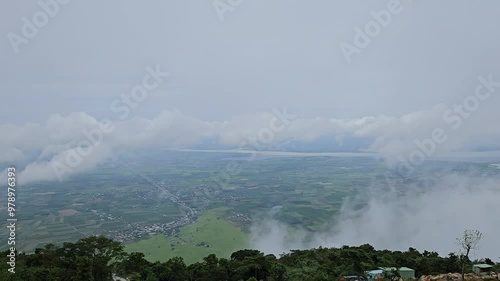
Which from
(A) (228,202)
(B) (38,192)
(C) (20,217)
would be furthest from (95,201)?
(A) (228,202)

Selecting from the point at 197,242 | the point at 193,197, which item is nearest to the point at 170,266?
the point at 197,242

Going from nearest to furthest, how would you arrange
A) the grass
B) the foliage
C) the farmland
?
the foliage
the grass
the farmland

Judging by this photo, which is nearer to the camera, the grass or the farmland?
the grass

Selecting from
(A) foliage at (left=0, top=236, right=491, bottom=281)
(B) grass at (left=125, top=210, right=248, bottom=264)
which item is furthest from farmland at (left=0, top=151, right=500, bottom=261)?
(A) foliage at (left=0, top=236, right=491, bottom=281)

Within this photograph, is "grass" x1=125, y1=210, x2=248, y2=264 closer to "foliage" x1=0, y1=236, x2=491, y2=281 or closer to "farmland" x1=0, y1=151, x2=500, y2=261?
"farmland" x1=0, y1=151, x2=500, y2=261

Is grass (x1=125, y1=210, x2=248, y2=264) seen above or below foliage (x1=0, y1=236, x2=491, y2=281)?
below

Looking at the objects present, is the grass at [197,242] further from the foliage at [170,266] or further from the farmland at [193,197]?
the foliage at [170,266]

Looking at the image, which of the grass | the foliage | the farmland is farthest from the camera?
the farmland

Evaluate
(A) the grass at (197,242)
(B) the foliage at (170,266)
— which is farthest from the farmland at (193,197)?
(B) the foliage at (170,266)

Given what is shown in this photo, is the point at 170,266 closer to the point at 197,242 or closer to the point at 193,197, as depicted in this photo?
the point at 197,242
